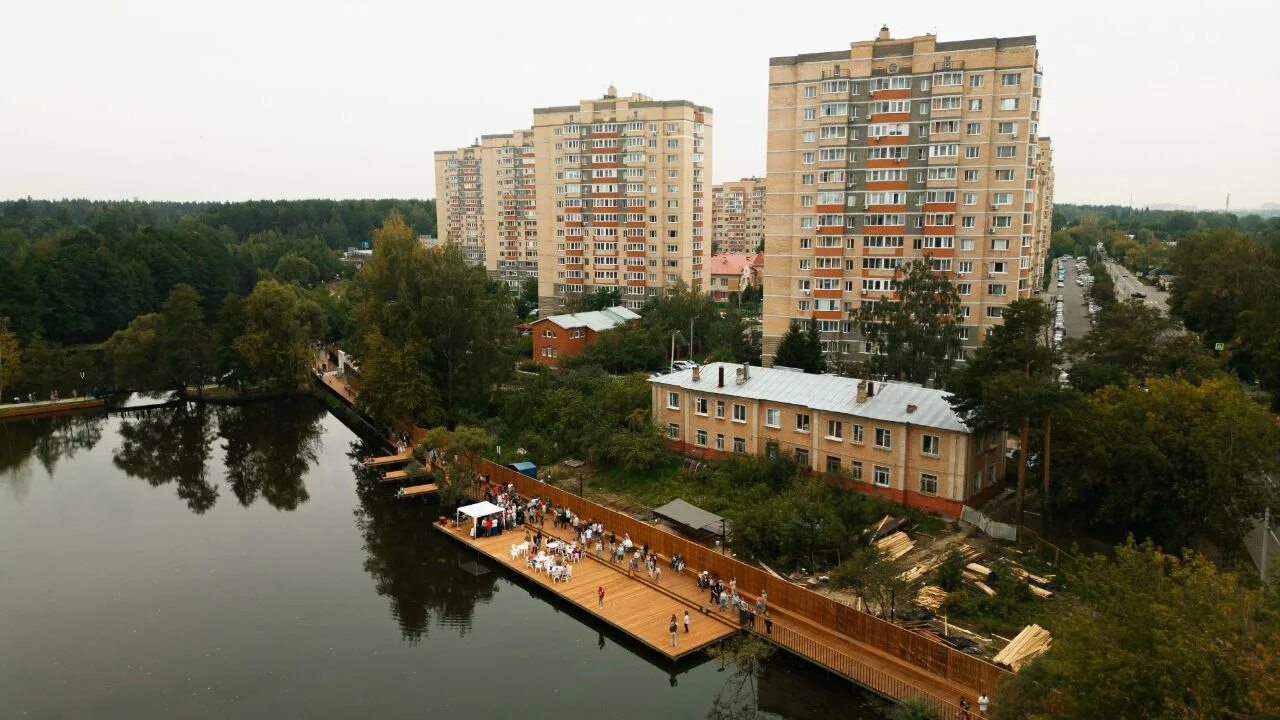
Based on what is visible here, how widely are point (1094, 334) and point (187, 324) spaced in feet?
242

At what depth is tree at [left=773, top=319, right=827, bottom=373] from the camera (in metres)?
60.5

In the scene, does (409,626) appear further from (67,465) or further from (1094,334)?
(1094,334)

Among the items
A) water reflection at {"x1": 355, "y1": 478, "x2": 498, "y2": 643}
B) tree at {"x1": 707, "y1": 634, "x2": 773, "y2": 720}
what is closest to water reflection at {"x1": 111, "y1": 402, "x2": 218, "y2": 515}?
water reflection at {"x1": 355, "y1": 478, "x2": 498, "y2": 643}

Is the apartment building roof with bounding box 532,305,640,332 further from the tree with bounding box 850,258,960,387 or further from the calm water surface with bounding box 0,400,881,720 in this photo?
the tree with bounding box 850,258,960,387

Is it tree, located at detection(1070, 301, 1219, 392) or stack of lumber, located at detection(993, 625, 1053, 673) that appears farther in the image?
tree, located at detection(1070, 301, 1219, 392)

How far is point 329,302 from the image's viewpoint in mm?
96062

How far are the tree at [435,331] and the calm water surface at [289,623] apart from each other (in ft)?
26.3

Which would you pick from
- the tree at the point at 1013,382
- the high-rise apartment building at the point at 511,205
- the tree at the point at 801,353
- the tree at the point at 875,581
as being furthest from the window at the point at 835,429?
the high-rise apartment building at the point at 511,205

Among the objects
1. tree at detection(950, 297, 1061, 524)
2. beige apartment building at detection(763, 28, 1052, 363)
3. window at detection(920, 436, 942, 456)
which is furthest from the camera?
beige apartment building at detection(763, 28, 1052, 363)

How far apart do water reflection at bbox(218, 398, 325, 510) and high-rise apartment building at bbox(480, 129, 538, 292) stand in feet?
186

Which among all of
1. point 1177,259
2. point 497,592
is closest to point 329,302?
point 497,592

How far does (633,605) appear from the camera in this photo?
32.5 m

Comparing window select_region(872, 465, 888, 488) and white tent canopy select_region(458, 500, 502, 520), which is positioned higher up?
window select_region(872, 465, 888, 488)

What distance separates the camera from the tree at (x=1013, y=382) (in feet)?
109
